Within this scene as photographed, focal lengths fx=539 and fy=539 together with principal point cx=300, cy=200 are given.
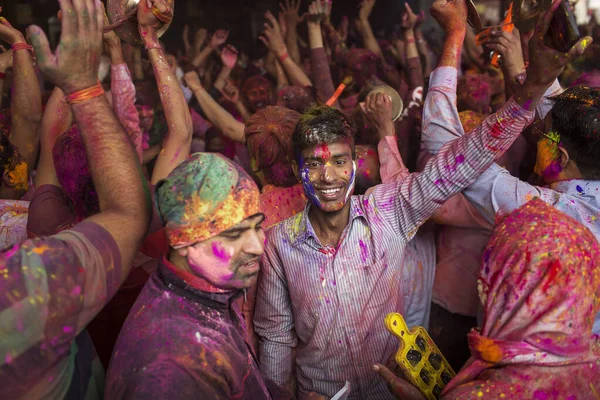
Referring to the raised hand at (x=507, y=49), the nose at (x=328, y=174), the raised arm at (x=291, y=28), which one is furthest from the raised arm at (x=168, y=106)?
the raised arm at (x=291, y=28)

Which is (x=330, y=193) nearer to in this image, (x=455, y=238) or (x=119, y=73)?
(x=455, y=238)

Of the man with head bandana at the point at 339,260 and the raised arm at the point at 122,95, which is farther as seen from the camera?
the raised arm at the point at 122,95

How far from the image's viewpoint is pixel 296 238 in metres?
2.51

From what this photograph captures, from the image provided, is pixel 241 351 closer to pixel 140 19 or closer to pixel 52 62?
pixel 52 62

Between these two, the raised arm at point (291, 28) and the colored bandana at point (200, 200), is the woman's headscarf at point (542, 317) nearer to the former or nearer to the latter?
the colored bandana at point (200, 200)

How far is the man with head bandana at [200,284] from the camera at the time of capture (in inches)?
61.1

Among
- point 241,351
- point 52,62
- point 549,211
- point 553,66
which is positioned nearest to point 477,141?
point 553,66

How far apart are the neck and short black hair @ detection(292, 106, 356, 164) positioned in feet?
0.89

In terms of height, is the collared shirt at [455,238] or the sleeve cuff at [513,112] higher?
the sleeve cuff at [513,112]

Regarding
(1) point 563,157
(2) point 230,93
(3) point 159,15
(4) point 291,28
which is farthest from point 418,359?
(4) point 291,28

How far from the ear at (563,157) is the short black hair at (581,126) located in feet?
0.05

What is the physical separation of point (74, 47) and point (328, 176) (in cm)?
119

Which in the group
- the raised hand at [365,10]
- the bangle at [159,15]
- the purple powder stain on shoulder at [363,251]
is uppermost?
the raised hand at [365,10]

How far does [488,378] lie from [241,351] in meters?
0.79
